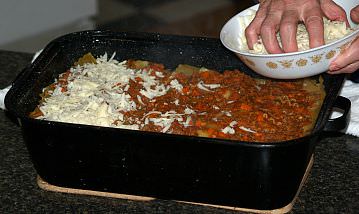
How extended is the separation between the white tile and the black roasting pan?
7.97 feet

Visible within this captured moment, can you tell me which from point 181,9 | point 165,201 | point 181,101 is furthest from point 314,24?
point 181,9

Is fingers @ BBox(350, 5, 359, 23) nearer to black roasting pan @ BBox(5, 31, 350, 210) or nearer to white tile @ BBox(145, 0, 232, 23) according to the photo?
black roasting pan @ BBox(5, 31, 350, 210)

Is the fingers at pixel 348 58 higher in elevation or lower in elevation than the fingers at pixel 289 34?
lower

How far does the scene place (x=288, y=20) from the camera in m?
1.47

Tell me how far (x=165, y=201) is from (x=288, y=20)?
0.46 m

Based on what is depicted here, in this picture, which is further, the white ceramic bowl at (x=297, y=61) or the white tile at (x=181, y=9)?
the white tile at (x=181, y=9)

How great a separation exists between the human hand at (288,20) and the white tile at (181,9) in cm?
242

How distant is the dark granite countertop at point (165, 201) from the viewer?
4.88 feet

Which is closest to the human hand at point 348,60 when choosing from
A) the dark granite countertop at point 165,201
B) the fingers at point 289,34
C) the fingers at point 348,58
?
the fingers at point 348,58

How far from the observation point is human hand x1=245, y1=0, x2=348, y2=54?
1.45 meters

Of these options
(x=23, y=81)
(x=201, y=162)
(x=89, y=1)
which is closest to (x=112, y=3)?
(x=89, y=1)

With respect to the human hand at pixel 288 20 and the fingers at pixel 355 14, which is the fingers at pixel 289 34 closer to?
the human hand at pixel 288 20

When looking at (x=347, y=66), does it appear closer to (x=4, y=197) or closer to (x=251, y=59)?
(x=251, y=59)

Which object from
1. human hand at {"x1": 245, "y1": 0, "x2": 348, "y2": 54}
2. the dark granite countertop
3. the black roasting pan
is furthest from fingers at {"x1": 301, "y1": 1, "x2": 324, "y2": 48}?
the dark granite countertop
